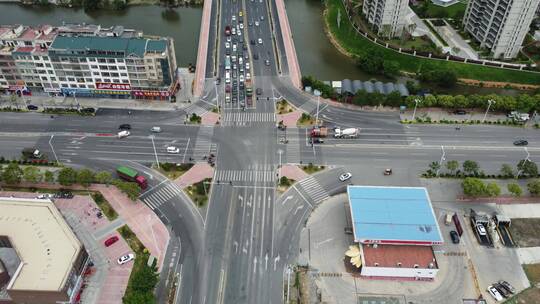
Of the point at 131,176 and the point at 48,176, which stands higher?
the point at 131,176

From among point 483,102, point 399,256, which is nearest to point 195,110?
point 399,256

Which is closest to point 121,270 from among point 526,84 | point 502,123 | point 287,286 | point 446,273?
point 287,286

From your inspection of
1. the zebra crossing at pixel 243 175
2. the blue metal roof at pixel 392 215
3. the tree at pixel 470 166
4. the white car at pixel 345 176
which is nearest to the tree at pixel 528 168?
the tree at pixel 470 166

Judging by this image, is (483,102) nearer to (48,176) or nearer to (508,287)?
(508,287)

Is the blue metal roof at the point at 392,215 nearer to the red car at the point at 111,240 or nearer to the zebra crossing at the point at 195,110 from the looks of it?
the red car at the point at 111,240

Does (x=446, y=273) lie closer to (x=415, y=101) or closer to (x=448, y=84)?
(x=415, y=101)

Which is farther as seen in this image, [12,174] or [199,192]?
[199,192]

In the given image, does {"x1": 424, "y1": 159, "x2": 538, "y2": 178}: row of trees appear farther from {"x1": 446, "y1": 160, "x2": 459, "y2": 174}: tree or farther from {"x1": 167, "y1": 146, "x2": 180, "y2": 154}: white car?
{"x1": 167, "y1": 146, "x2": 180, "y2": 154}: white car

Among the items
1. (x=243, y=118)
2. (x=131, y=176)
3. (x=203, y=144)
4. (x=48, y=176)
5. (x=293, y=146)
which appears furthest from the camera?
(x=243, y=118)
